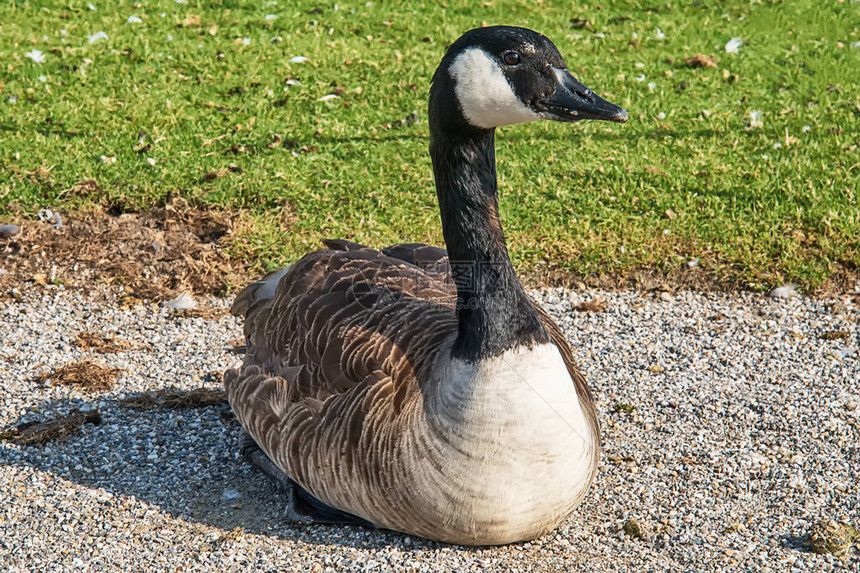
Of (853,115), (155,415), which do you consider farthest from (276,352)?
(853,115)

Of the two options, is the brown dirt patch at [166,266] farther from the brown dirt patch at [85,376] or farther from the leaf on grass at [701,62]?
the leaf on grass at [701,62]

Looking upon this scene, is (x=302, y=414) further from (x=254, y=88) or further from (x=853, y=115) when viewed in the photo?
(x=853, y=115)

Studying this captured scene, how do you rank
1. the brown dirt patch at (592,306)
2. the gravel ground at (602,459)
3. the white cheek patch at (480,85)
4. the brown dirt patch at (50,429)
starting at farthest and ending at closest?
1. the brown dirt patch at (592,306)
2. the brown dirt patch at (50,429)
3. the gravel ground at (602,459)
4. the white cheek patch at (480,85)

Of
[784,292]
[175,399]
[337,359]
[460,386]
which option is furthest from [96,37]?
[460,386]

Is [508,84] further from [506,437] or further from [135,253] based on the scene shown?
[135,253]

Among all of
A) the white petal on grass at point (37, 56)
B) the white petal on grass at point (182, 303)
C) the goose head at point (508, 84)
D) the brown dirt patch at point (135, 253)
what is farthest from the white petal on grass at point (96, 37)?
the goose head at point (508, 84)

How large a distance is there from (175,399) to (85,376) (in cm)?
66

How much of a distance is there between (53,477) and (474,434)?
2.24 meters

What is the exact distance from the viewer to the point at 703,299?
20.9 feet

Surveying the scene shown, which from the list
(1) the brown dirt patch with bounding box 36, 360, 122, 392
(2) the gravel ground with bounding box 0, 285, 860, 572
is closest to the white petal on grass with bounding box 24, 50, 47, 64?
(2) the gravel ground with bounding box 0, 285, 860, 572

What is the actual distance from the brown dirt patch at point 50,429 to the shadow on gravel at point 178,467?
0.09 ft

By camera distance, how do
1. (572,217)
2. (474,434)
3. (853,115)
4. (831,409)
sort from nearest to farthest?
(474,434)
(831,409)
(572,217)
(853,115)

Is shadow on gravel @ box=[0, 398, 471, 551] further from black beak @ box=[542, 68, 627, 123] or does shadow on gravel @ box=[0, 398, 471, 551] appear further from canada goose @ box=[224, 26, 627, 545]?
black beak @ box=[542, 68, 627, 123]

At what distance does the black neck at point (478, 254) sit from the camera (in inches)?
145
